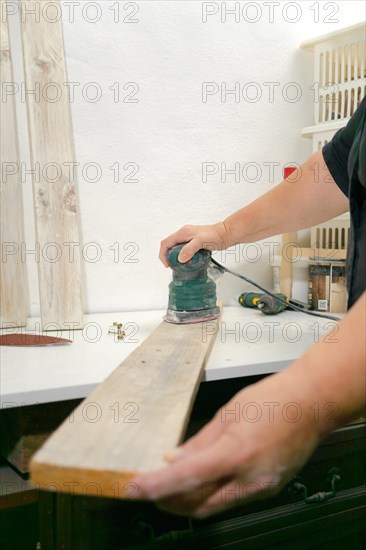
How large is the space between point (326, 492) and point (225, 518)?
0.27 metres

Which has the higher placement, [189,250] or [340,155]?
[340,155]

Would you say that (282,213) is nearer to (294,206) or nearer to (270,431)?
(294,206)

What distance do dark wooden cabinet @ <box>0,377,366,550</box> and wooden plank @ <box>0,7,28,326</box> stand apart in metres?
0.52

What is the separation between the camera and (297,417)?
0.53 m

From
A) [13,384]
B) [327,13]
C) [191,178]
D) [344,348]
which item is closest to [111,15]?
[191,178]

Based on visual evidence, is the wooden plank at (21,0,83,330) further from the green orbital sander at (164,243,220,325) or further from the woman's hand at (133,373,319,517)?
the woman's hand at (133,373,319,517)

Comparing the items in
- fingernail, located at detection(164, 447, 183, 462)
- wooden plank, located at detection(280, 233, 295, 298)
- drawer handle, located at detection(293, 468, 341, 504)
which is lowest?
drawer handle, located at detection(293, 468, 341, 504)

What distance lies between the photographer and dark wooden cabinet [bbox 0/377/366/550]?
0.91 metres

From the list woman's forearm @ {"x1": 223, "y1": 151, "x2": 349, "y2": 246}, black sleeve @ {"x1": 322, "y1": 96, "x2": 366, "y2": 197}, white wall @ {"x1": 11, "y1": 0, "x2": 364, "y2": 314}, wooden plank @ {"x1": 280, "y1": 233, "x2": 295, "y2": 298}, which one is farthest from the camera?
wooden plank @ {"x1": 280, "y1": 233, "x2": 295, "y2": 298}

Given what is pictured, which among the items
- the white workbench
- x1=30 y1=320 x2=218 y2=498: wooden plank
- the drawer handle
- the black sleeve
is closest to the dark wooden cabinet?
the drawer handle

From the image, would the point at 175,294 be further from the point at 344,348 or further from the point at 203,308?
the point at 344,348

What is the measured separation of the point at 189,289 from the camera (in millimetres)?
1266

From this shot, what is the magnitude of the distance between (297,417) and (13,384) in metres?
0.51

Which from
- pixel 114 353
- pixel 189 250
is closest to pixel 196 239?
pixel 189 250
